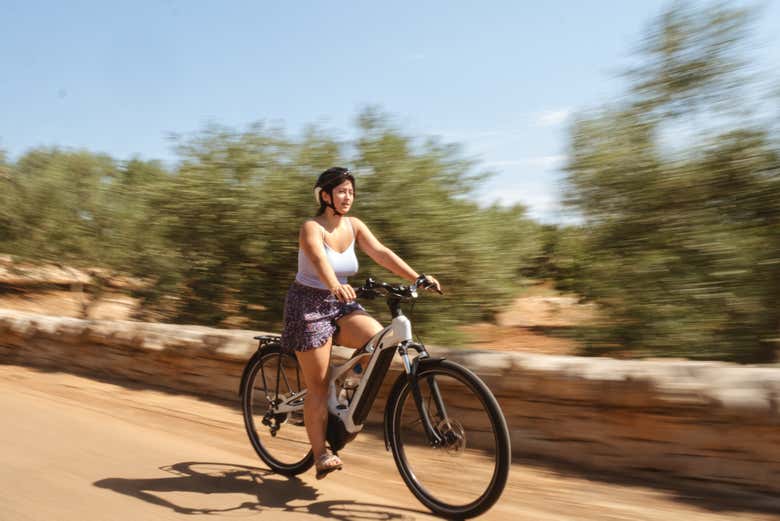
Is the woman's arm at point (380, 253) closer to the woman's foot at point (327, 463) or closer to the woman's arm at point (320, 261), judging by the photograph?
the woman's arm at point (320, 261)

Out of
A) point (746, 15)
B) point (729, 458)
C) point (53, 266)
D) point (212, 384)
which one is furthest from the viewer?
point (53, 266)

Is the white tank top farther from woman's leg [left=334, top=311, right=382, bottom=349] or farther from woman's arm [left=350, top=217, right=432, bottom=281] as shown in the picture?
woman's leg [left=334, top=311, right=382, bottom=349]

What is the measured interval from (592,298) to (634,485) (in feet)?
15.0

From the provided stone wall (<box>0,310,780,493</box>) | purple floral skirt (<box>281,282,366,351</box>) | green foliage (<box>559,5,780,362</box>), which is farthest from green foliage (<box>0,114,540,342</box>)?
purple floral skirt (<box>281,282,366,351</box>)

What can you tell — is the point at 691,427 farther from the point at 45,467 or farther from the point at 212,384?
the point at 212,384

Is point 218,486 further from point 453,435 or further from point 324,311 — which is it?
point 453,435

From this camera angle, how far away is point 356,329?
176 inches

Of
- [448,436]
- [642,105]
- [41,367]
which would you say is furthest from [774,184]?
[41,367]

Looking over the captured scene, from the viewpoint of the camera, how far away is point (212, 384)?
740cm

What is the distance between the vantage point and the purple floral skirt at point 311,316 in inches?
177

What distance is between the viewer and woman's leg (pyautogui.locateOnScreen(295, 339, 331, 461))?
450 cm

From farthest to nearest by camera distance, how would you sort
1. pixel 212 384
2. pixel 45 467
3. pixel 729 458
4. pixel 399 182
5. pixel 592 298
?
pixel 399 182 → pixel 592 298 → pixel 212 384 → pixel 45 467 → pixel 729 458

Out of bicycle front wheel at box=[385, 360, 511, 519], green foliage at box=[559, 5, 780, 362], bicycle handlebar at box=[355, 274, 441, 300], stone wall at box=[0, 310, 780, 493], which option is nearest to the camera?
bicycle front wheel at box=[385, 360, 511, 519]

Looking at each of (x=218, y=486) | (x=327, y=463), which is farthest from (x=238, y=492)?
(x=327, y=463)
